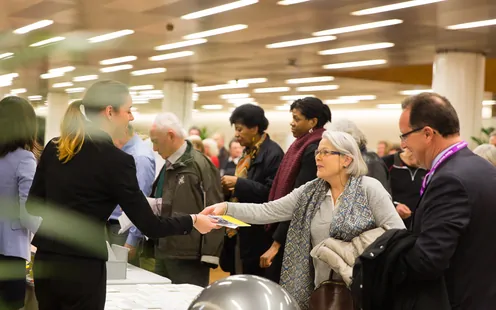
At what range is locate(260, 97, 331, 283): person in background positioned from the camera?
4346 mm

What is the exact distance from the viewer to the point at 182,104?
2044 centimetres

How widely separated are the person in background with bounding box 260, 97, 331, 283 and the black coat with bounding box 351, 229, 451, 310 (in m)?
2.02

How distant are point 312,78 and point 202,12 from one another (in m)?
8.24

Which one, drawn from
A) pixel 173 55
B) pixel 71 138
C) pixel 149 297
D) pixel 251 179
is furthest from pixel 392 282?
pixel 173 55

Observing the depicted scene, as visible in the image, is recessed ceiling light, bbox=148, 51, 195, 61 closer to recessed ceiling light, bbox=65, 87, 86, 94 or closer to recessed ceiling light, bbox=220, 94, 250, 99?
recessed ceiling light, bbox=220, 94, 250, 99

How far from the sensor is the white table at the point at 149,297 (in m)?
2.95

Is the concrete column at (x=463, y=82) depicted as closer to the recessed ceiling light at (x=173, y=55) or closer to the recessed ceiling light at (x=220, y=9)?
the recessed ceiling light at (x=220, y=9)

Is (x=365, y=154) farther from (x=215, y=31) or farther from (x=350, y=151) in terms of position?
(x=215, y=31)

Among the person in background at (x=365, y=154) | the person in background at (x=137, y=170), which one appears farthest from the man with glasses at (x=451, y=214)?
the person in background at (x=137, y=170)

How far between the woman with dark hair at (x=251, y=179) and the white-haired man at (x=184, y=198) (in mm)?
246

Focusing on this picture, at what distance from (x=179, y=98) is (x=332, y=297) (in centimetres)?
1734

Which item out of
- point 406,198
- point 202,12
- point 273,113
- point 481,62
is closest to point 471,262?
point 406,198

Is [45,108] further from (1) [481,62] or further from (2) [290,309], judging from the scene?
(1) [481,62]

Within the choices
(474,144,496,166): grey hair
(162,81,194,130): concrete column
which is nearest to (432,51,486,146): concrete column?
(474,144,496,166): grey hair
